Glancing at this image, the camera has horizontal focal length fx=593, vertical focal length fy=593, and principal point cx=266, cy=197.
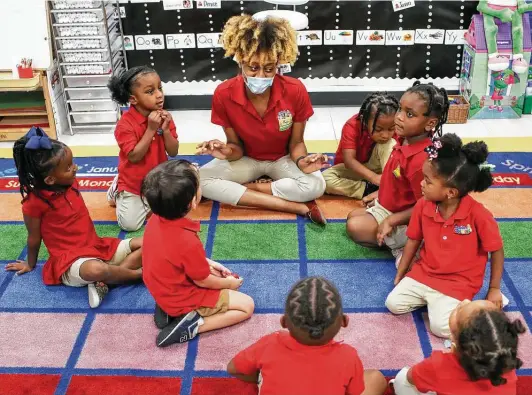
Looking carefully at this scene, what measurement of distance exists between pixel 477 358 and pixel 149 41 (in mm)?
3538

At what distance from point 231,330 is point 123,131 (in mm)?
1144

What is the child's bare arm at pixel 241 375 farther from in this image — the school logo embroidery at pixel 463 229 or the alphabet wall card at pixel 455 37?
the alphabet wall card at pixel 455 37

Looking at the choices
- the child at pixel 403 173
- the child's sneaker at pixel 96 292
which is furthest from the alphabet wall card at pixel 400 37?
the child's sneaker at pixel 96 292

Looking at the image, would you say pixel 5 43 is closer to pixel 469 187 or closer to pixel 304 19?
pixel 304 19

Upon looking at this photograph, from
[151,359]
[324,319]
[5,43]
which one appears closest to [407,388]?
[324,319]

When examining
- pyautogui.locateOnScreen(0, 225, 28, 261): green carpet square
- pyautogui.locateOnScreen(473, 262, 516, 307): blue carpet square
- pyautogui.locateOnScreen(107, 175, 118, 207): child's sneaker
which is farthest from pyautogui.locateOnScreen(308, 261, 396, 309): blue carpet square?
pyautogui.locateOnScreen(0, 225, 28, 261): green carpet square

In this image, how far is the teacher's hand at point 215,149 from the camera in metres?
2.96

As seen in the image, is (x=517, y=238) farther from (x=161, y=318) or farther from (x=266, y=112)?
(x=161, y=318)

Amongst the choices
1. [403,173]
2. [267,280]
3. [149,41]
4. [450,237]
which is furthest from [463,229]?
[149,41]

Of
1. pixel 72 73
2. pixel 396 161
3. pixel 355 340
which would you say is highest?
pixel 72 73

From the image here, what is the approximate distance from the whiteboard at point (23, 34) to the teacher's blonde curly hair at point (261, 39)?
5.47 ft

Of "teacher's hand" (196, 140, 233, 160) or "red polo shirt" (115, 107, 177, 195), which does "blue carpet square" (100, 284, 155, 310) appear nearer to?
"red polo shirt" (115, 107, 177, 195)

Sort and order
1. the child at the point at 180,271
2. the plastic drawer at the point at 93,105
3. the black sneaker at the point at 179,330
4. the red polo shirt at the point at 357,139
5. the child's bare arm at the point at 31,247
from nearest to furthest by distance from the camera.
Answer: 1. the child at the point at 180,271
2. the black sneaker at the point at 179,330
3. the child's bare arm at the point at 31,247
4. the red polo shirt at the point at 357,139
5. the plastic drawer at the point at 93,105

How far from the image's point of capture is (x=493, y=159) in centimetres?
356
